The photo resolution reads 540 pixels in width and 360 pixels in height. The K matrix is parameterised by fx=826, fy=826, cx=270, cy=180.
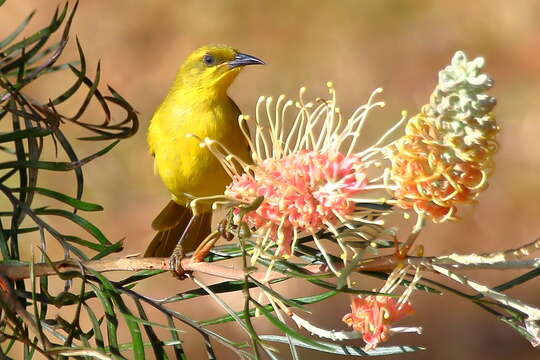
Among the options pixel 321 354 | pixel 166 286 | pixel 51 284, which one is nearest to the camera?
pixel 321 354

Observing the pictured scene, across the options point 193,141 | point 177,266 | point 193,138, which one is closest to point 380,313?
point 177,266

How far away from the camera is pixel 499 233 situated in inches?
242

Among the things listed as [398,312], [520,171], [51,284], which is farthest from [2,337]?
[520,171]

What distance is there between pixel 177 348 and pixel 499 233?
16.2ft

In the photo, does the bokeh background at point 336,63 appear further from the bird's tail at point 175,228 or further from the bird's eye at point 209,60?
the bird's eye at point 209,60

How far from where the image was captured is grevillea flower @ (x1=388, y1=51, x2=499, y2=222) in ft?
3.90

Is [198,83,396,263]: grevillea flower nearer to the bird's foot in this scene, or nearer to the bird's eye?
the bird's foot

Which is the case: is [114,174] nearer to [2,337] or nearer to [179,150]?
[179,150]

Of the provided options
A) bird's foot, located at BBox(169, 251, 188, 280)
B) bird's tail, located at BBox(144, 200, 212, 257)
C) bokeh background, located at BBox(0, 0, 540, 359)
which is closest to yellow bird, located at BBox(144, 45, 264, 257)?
bird's tail, located at BBox(144, 200, 212, 257)

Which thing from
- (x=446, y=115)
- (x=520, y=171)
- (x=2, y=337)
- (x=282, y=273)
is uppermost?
(x=520, y=171)

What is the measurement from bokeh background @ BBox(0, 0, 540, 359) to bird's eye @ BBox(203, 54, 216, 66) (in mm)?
2302

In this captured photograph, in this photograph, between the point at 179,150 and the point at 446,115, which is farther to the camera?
the point at 179,150

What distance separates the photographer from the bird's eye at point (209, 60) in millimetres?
3816

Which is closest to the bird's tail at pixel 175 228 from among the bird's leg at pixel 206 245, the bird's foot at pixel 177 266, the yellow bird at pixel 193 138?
the yellow bird at pixel 193 138
